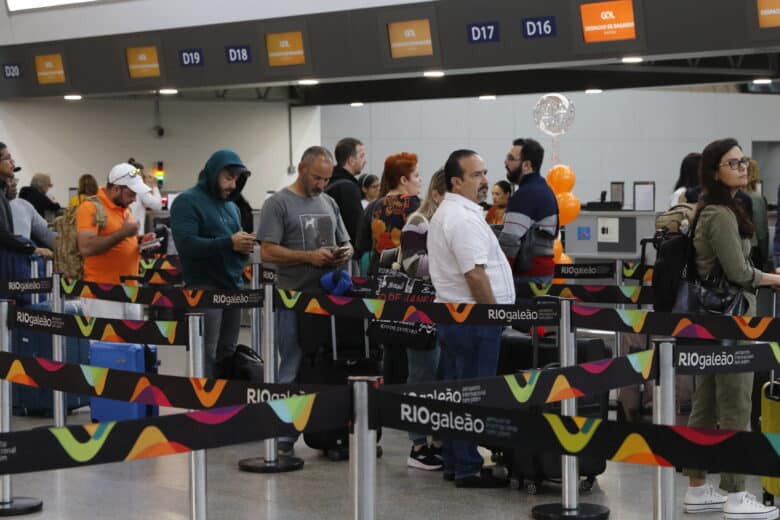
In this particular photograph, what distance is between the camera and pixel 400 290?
700 cm

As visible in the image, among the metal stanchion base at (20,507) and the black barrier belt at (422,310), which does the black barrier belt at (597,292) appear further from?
the metal stanchion base at (20,507)

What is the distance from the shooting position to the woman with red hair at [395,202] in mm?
7605

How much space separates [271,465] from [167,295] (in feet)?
3.96

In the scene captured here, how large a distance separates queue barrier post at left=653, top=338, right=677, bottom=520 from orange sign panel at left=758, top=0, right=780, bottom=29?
21.6ft

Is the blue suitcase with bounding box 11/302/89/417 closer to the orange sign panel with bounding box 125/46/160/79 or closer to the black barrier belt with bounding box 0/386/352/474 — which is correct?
the black barrier belt with bounding box 0/386/352/474

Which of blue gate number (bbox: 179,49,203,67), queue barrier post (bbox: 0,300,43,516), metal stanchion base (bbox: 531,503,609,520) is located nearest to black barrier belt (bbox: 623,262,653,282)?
metal stanchion base (bbox: 531,503,609,520)

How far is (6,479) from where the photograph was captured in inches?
238

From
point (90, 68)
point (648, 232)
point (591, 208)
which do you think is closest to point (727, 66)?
point (591, 208)

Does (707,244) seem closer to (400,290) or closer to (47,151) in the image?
(400,290)

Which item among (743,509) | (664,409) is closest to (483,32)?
(743,509)

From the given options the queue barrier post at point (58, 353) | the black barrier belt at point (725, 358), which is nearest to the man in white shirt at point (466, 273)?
the black barrier belt at point (725, 358)

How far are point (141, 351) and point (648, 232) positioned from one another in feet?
21.8

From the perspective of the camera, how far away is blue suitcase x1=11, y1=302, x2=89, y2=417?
8680 millimetres

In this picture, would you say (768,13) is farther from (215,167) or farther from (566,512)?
(566,512)
